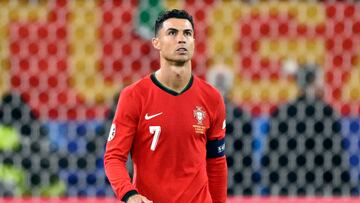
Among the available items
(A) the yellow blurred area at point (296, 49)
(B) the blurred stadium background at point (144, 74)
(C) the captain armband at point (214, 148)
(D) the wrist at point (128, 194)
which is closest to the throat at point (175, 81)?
(C) the captain armband at point (214, 148)

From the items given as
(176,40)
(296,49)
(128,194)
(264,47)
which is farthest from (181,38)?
(296,49)

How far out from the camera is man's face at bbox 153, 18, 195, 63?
10.3 ft

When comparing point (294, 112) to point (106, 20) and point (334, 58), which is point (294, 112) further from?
point (106, 20)

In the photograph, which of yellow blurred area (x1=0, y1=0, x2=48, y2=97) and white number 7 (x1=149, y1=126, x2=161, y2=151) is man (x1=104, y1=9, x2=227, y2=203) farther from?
yellow blurred area (x1=0, y1=0, x2=48, y2=97)

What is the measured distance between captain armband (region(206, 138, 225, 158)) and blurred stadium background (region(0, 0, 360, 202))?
156 cm

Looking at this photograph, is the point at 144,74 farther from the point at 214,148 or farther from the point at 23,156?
the point at 214,148

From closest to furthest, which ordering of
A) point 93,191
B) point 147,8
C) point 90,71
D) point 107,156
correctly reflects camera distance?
point 107,156, point 93,191, point 147,8, point 90,71

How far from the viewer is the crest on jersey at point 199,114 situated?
3.21 meters

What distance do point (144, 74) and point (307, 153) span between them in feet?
3.32

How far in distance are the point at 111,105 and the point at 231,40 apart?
0.81 meters

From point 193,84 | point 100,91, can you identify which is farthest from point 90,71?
point 193,84

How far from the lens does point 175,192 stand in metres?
3.19

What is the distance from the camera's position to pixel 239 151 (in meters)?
5.39

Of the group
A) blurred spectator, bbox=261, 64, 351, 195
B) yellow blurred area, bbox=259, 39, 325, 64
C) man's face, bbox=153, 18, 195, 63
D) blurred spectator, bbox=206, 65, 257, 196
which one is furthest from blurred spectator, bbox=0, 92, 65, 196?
man's face, bbox=153, 18, 195, 63
